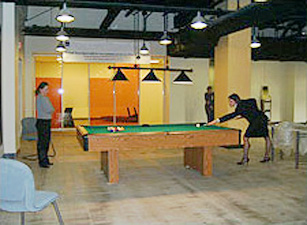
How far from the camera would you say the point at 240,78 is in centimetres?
870

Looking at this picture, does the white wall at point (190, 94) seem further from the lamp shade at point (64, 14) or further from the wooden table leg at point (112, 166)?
the lamp shade at point (64, 14)

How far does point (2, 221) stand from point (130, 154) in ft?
13.8

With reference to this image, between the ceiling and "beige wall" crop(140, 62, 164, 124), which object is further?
"beige wall" crop(140, 62, 164, 124)

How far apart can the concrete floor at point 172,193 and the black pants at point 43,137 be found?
20 centimetres

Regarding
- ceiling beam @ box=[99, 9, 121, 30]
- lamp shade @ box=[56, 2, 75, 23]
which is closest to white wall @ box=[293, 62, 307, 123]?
ceiling beam @ box=[99, 9, 121, 30]

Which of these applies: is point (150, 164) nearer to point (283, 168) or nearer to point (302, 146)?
point (283, 168)

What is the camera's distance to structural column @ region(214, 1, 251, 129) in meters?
8.60

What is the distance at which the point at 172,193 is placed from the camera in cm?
484

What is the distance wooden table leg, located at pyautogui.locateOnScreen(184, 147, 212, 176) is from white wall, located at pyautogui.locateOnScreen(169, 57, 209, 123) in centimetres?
583

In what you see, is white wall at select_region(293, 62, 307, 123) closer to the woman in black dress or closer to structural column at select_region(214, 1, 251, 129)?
structural column at select_region(214, 1, 251, 129)

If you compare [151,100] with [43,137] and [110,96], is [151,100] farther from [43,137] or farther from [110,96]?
[43,137]

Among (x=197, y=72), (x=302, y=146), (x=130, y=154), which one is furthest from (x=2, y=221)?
(x=197, y=72)

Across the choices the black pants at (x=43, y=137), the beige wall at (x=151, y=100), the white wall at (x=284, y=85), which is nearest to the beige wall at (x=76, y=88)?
the beige wall at (x=151, y=100)

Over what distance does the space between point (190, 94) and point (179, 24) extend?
2810 mm
